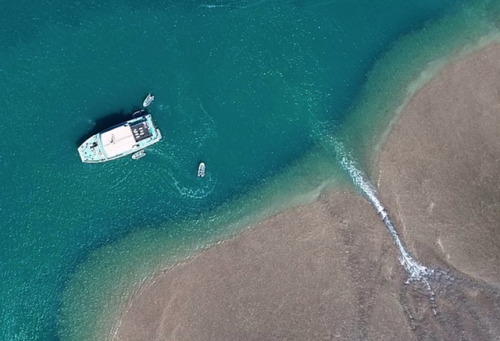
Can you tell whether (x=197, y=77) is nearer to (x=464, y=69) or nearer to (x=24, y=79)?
(x=24, y=79)

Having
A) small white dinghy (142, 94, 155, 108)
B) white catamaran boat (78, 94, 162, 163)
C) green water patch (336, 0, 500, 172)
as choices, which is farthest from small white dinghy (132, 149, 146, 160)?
green water patch (336, 0, 500, 172)

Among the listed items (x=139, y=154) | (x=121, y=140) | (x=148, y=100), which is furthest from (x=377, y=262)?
(x=121, y=140)

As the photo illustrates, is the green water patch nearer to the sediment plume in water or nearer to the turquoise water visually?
the turquoise water

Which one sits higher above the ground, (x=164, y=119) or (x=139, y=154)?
(x=164, y=119)

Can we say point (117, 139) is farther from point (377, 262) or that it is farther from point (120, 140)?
point (377, 262)

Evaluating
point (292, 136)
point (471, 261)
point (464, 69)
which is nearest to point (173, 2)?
point (292, 136)
